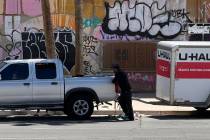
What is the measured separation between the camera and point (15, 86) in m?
18.0

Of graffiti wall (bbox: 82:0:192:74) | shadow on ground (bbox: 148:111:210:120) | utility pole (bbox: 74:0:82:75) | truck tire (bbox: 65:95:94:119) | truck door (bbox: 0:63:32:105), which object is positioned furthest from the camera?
graffiti wall (bbox: 82:0:192:74)

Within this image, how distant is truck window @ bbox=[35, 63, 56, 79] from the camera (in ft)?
60.1

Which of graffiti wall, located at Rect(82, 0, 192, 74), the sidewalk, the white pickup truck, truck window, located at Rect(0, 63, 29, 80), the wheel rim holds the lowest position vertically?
the sidewalk

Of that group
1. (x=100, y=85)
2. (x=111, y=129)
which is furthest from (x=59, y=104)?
(x=111, y=129)

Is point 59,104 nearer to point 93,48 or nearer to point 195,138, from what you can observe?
point 195,138

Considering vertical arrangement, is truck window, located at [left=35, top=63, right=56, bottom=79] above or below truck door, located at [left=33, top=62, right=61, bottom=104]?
above

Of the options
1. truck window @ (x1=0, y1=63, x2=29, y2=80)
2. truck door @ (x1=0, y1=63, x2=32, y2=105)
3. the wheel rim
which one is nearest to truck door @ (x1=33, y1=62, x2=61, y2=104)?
truck door @ (x1=0, y1=63, x2=32, y2=105)

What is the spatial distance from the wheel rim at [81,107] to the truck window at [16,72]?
5.52 ft

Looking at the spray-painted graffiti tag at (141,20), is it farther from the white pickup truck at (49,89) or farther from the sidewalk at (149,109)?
the white pickup truck at (49,89)

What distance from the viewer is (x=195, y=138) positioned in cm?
1392

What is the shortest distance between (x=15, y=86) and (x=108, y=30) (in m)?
9.43

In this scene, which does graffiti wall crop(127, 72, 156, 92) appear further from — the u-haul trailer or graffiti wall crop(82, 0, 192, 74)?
the u-haul trailer

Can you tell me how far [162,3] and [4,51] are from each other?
6891 millimetres

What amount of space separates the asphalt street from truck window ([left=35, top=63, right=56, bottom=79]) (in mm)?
1290
